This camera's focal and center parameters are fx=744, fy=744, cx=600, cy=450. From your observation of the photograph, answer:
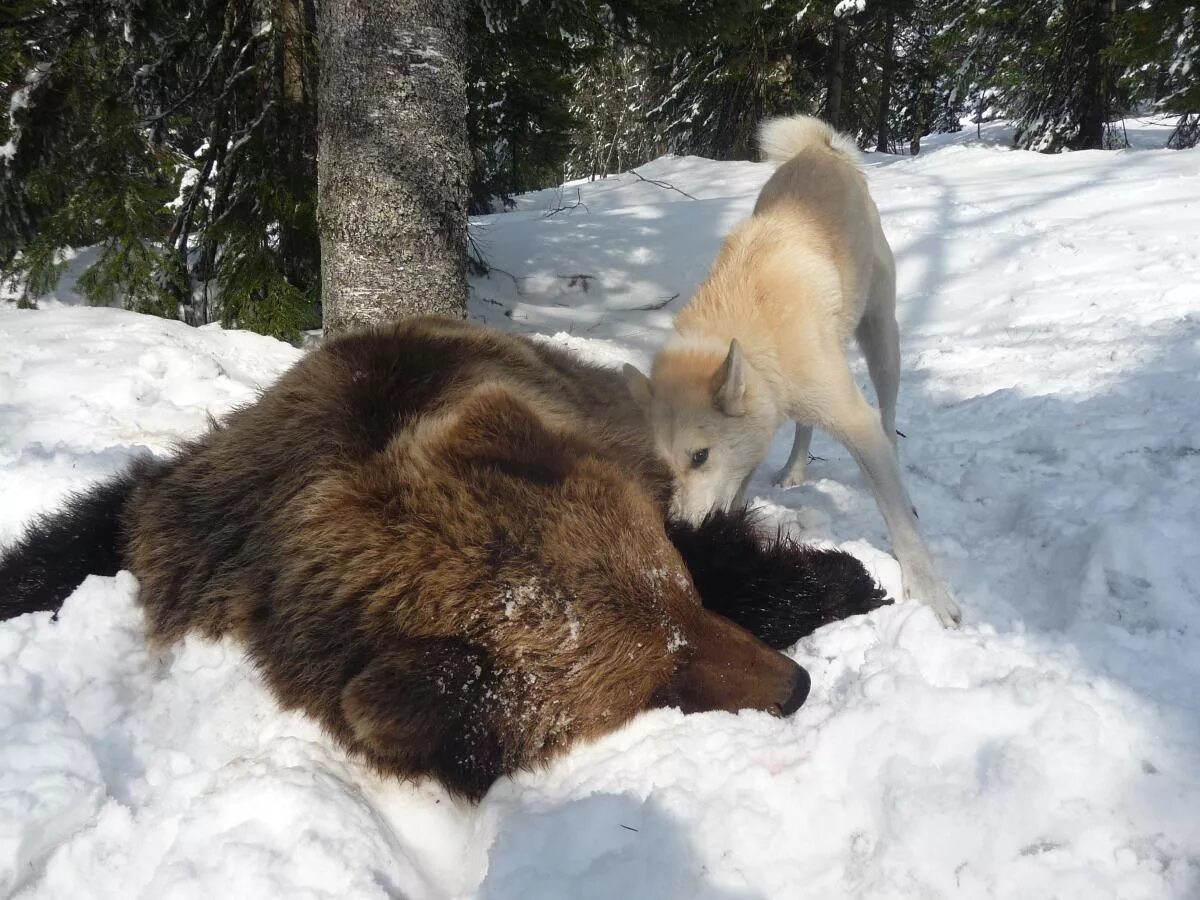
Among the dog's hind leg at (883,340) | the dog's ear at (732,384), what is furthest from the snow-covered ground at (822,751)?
the dog's hind leg at (883,340)

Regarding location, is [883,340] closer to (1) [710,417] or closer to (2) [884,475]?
(1) [710,417]

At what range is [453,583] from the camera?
5.27ft

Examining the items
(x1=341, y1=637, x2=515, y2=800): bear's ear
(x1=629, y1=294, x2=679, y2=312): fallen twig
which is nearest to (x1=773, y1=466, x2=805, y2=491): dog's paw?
(x1=341, y1=637, x2=515, y2=800): bear's ear

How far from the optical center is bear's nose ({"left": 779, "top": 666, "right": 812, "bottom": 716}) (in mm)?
1724

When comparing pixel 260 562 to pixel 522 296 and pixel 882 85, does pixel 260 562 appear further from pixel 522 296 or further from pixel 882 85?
pixel 882 85

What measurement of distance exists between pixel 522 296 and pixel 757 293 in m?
4.22

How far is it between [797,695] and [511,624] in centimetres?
69

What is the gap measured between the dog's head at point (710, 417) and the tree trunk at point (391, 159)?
1.62 m

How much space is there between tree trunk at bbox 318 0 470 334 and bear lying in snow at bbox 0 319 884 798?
2.26 metres

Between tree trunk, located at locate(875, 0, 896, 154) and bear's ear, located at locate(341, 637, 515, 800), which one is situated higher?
tree trunk, located at locate(875, 0, 896, 154)

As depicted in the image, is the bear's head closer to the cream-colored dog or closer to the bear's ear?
the bear's ear

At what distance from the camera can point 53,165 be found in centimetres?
545

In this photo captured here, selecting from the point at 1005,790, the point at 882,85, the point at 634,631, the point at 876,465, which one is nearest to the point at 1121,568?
the point at 876,465

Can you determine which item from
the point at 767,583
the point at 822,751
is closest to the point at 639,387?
the point at 767,583
